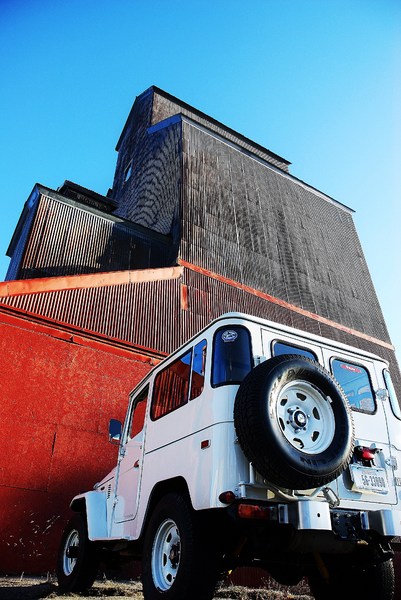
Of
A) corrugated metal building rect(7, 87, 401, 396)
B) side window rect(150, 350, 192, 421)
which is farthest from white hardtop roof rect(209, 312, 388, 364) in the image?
corrugated metal building rect(7, 87, 401, 396)

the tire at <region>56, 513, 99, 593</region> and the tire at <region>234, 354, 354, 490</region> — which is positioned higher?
the tire at <region>234, 354, 354, 490</region>

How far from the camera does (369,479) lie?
397 cm

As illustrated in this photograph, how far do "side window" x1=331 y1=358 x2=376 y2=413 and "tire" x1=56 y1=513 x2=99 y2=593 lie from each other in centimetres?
373

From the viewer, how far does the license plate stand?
153 inches

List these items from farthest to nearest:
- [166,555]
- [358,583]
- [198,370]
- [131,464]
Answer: [131,464] < [198,370] < [358,583] < [166,555]

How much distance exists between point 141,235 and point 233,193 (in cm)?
568

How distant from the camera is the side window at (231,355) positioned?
3.95 meters

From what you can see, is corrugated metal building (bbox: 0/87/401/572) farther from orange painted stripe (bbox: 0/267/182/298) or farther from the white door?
the white door

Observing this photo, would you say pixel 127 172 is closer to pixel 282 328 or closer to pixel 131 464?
pixel 131 464

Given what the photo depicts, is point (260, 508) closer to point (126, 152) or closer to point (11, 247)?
point (11, 247)

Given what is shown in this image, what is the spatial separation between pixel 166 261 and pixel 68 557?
1139cm

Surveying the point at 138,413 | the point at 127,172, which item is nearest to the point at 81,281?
the point at 138,413

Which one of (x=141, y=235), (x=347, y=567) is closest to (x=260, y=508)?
(x=347, y=567)

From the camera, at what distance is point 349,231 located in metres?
26.0
